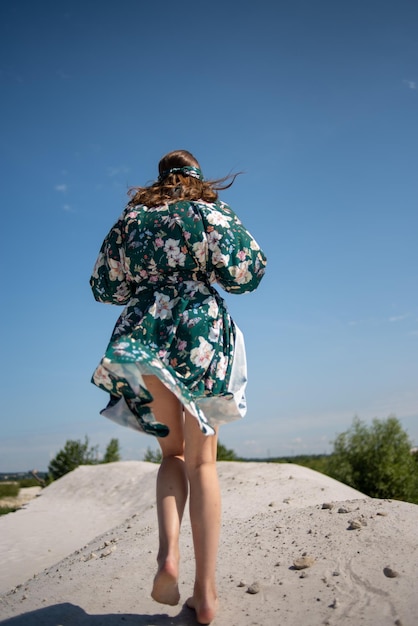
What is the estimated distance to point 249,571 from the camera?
381 cm

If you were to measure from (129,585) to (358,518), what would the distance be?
1.80 meters

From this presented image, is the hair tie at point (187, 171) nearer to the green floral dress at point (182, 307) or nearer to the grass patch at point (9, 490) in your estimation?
the green floral dress at point (182, 307)

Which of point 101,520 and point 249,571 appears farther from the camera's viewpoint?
point 101,520

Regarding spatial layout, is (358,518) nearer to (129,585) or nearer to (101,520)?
(129,585)

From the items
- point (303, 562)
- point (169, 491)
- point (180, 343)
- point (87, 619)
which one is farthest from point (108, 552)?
point (180, 343)

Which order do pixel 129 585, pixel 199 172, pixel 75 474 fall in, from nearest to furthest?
pixel 199 172
pixel 129 585
pixel 75 474

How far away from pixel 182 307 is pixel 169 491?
0.98 m

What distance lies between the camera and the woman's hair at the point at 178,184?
10.5ft

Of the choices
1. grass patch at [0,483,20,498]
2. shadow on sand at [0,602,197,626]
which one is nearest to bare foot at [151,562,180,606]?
shadow on sand at [0,602,197,626]

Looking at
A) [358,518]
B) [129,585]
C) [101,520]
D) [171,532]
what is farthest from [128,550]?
[101,520]

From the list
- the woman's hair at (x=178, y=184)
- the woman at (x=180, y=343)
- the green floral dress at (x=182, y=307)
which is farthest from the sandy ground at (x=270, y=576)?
the woman's hair at (x=178, y=184)

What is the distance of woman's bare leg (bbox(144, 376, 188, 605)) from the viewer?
272 cm

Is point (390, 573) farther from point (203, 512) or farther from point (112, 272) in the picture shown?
point (112, 272)

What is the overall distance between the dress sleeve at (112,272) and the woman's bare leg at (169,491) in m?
0.67
